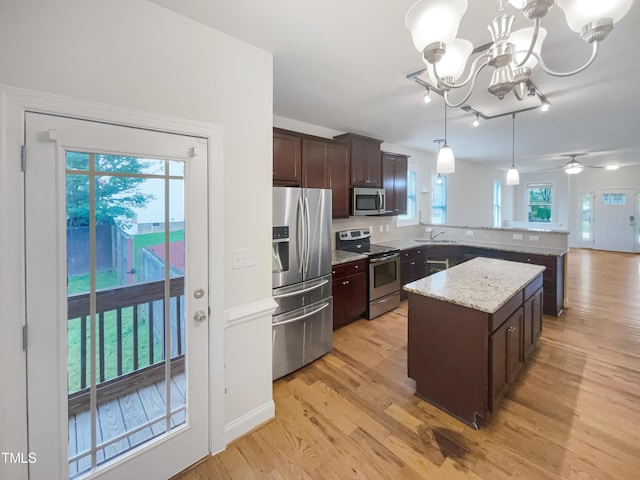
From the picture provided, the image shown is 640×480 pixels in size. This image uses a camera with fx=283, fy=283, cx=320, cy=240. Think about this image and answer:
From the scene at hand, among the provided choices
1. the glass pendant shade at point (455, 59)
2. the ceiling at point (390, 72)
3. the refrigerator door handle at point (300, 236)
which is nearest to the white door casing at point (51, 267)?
the ceiling at point (390, 72)

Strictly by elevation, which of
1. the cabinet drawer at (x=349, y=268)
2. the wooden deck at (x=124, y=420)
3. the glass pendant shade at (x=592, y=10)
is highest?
the glass pendant shade at (x=592, y=10)

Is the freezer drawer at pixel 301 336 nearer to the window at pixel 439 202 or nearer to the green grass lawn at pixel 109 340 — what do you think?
the green grass lawn at pixel 109 340

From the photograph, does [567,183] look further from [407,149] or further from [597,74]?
[597,74]

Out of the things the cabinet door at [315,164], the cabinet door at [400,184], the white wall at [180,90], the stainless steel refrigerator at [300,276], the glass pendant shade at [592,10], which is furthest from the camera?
the cabinet door at [400,184]

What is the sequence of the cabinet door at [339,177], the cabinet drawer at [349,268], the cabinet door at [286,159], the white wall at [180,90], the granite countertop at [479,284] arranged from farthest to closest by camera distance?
the cabinet door at [339,177], the cabinet drawer at [349,268], the cabinet door at [286,159], the granite countertop at [479,284], the white wall at [180,90]

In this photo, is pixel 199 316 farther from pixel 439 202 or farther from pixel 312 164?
pixel 439 202

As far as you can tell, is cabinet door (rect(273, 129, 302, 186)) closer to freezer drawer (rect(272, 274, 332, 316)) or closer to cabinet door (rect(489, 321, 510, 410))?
freezer drawer (rect(272, 274, 332, 316))

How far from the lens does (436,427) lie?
201 cm

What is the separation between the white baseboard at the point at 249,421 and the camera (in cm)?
191

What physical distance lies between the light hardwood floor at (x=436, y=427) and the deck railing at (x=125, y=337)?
690 mm

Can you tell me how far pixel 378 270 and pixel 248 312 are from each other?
2312 millimetres

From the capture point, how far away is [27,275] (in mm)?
1233

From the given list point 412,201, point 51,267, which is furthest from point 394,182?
point 51,267

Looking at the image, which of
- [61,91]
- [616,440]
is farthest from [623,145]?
[61,91]
